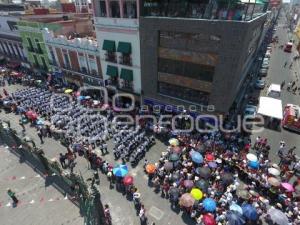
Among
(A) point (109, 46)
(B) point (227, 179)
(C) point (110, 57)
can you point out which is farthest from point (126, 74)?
(B) point (227, 179)

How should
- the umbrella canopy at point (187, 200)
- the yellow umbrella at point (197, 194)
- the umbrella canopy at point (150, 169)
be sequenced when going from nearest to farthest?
the umbrella canopy at point (187, 200) < the yellow umbrella at point (197, 194) < the umbrella canopy at point (150, 169)

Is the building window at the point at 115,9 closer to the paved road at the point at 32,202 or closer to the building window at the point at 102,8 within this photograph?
the building window at the point at 102,8

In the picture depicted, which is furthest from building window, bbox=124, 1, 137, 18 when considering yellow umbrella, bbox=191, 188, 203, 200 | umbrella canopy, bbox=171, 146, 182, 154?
yellow umbrella, bbox=191, 188, 203, 200

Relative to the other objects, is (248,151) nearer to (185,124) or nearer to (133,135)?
(185,124)

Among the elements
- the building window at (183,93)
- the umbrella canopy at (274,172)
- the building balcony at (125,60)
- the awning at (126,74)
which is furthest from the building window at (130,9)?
the umbrella canopy at (274,172)

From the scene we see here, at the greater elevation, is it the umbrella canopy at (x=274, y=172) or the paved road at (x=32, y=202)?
the umbrella canopy at (x=274, y=172)

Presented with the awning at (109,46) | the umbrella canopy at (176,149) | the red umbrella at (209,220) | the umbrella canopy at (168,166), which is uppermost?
the awning at (109,46)

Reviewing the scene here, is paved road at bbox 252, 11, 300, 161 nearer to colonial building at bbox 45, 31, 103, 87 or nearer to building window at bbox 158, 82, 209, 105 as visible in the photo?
building window at bbox 158, 82, 209, 105
